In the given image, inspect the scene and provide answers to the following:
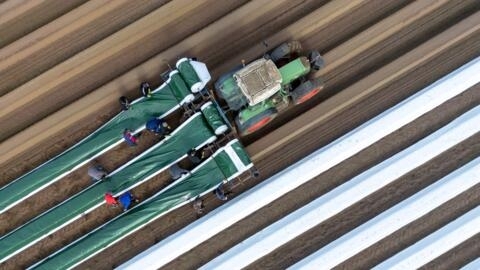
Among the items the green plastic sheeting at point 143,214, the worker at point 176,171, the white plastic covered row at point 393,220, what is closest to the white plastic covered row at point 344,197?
the white plastic covered row at point 393,220

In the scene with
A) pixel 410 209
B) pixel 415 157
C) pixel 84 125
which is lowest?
pixel 410 209

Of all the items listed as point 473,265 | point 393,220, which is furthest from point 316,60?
point 473,265

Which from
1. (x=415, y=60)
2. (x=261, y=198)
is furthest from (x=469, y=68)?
(x=261, y=198)

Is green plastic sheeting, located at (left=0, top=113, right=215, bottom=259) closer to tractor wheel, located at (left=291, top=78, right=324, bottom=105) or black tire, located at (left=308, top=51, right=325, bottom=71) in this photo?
tractor wheel, located at (left=291, top=78, right=324, bottom=105)

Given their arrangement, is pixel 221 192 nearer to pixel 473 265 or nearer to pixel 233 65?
pixel 233 65

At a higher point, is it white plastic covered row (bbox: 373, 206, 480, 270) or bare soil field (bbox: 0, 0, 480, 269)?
bare soil field (bbox: 0, 0, 480, 269)

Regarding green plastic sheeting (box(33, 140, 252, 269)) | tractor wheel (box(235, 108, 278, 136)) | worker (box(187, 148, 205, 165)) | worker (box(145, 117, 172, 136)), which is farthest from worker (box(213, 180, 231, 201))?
worker (box(145, 117, 172, 136))

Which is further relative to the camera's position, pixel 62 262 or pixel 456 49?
pixel 456 49

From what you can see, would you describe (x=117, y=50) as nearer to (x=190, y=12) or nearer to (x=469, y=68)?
(x=190, y=12)

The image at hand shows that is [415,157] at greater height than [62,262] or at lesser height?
lesser
